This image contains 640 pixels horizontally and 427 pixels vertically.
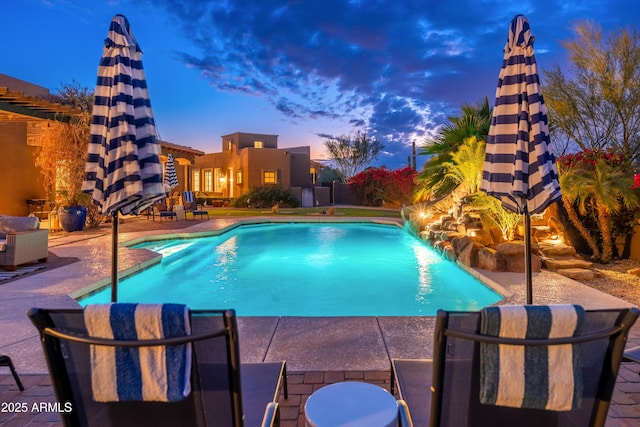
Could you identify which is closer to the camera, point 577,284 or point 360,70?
point 577,284

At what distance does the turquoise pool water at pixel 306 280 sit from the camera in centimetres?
584

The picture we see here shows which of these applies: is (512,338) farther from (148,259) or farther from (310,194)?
(310,194)

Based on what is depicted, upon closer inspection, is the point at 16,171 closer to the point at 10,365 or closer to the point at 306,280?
the point at 306,280

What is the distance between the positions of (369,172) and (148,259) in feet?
67.4

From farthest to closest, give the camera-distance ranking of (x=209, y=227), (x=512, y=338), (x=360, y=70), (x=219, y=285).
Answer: (x=360, y=70) < (x=209, y=227) < (x=219, y=285) < (x=512, y=338)

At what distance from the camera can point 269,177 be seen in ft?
85.4

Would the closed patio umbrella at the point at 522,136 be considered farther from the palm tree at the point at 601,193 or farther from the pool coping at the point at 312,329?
the palm tree at the point at 601,193

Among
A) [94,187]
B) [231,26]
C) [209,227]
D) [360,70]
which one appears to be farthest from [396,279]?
[360,70]

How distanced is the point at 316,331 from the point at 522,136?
2455mm

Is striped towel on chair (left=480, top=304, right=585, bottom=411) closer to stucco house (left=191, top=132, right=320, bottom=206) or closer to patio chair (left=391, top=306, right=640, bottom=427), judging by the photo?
patio chair (left=391, top=306, right=640, bottom=427)

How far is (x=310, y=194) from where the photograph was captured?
26969mm

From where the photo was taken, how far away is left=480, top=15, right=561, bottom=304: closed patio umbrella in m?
3.25

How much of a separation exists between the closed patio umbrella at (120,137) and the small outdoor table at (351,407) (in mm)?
2381

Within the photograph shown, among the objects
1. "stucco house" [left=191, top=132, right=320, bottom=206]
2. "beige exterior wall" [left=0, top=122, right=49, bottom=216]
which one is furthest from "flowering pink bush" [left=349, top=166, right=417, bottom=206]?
"beige exterior wall" [left=0, top=122, right=49, bottom=216]
